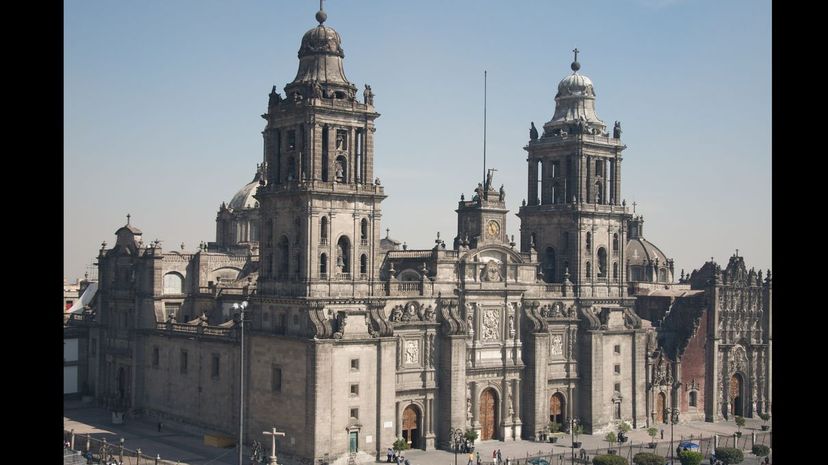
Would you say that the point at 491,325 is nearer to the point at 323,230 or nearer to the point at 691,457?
the point at 323,230

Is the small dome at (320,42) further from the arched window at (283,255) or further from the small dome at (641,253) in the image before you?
the small dome at (641,253)

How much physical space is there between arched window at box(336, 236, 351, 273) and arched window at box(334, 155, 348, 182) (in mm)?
3932

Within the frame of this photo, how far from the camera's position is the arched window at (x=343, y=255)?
67.2 m

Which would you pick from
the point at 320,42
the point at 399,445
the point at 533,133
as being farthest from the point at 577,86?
the point at 399,445

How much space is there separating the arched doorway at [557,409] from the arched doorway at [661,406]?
33.8 ft

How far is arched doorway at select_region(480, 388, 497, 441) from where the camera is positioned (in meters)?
75.3

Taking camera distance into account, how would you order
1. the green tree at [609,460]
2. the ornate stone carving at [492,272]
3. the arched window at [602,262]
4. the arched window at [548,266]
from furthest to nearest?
the arched window at [548,266] → the arched window at [602,262] → the ornate stone carving at [492,272] → the green tree at [609,460]

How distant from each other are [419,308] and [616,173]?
23460mm

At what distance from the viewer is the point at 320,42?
68.7 m

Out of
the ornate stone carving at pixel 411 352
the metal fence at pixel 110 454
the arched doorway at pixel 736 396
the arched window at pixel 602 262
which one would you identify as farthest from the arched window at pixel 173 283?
the arched doorway at pixel 736 396

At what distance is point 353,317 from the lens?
6612cm
